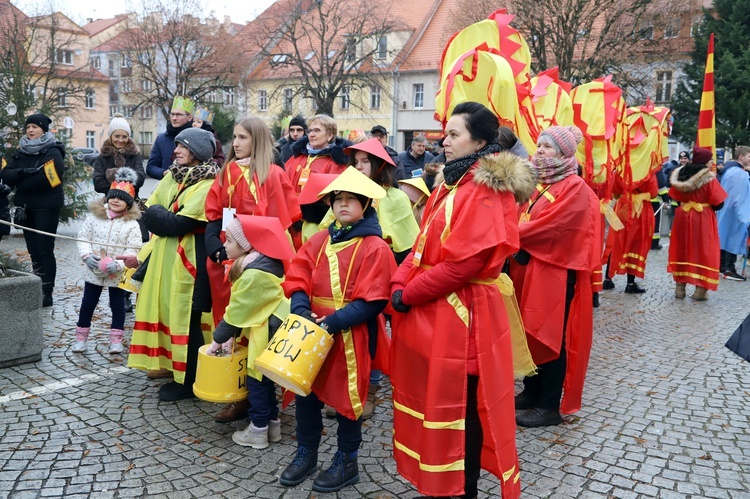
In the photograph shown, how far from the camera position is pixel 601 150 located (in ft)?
27.2

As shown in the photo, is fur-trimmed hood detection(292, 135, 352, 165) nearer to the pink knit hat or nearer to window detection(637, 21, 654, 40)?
the pink knit hat

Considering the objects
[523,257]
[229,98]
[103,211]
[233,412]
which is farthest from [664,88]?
[233,412]

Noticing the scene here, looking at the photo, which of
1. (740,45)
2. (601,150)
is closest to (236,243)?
(601,150)

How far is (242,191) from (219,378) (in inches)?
53.2

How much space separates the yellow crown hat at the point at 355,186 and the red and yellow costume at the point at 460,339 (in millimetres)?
386

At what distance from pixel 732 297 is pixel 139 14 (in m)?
36.0

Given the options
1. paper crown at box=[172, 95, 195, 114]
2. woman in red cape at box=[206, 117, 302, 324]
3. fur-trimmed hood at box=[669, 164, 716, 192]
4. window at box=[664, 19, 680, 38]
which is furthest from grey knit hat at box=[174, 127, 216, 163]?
window at box=[664, 19, 680, 38]

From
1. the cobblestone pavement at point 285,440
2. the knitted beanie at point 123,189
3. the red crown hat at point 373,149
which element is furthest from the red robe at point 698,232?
the knitted beanie at point 123,189

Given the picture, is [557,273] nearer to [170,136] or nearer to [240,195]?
[240,195]

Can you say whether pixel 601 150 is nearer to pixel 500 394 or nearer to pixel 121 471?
pixel 500 394

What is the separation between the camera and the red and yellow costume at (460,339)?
3088 mm

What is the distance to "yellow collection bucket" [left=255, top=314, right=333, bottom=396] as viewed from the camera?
3311 millimetres

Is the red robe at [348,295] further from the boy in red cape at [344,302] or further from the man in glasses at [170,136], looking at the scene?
the man in glasses at [170,136]

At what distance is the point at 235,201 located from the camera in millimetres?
4750
